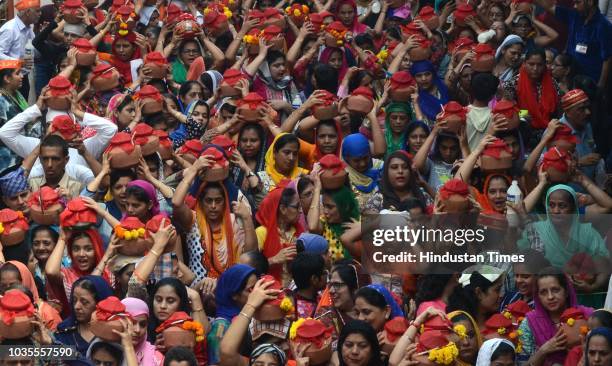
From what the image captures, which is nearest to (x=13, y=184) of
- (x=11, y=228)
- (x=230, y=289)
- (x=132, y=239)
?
(x=11, y=228)

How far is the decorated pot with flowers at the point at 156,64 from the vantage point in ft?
47.5

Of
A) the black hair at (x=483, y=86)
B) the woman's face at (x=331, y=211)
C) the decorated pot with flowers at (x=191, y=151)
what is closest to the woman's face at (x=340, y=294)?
the woman's face at (x=331, y=211)

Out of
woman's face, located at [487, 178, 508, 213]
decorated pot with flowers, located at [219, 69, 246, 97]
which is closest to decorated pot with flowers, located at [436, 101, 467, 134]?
woman's face, located at [487, 178, 508, 213]

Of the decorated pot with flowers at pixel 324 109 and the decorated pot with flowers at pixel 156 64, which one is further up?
the decorated pot with flowers at pixel 324 109

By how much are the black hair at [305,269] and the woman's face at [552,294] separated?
1366 millimetres

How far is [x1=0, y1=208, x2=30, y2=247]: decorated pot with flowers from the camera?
11180 mm

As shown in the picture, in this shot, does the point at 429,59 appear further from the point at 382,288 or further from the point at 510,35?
the point at 382,288

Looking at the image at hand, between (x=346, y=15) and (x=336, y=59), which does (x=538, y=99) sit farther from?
(x=346, y=15)

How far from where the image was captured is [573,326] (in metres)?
10.4

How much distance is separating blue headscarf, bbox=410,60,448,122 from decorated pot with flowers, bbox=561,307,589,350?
4084 millimetres

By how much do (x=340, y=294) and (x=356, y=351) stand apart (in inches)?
39.5

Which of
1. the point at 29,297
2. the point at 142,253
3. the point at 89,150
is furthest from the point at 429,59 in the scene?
the point at 29,297

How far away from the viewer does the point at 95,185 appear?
40.0 feet

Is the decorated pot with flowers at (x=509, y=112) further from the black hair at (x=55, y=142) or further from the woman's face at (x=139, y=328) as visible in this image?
the woman's face at (x=139, y=328)
